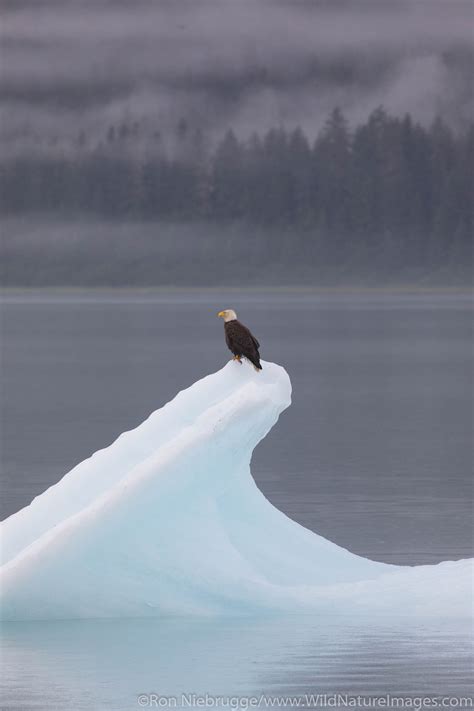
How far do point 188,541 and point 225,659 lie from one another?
1412 millimetres

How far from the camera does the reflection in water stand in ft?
44.1

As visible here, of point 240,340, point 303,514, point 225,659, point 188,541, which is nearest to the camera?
point 225,659

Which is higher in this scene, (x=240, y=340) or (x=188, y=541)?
(x=240, y=340)

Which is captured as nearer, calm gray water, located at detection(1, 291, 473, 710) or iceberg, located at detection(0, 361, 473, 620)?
calm gray water, located at detection(1, 291, 473, 710)

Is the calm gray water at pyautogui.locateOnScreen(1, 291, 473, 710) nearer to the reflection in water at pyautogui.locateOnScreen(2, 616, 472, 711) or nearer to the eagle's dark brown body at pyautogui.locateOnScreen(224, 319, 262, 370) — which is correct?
the reflection in water at pyautogui.locateOnScreen(2, 616, 472, 711)

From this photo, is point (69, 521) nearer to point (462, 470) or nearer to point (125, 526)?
point (125, 526)

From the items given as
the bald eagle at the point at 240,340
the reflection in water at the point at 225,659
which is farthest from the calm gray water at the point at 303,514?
the bald eagle at the point at 240,340

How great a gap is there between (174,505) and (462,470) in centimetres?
1470

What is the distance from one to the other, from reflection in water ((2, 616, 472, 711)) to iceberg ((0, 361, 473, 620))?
0.23m

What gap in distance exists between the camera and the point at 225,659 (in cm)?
1429

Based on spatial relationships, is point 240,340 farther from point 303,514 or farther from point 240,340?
point 303,514

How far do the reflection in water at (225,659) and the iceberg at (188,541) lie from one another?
0.77 ft

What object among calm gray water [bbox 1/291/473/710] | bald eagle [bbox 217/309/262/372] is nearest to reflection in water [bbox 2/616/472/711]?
calm gray water [bbox 1/291/473/710]

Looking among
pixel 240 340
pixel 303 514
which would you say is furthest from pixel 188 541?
pixel 303 514
